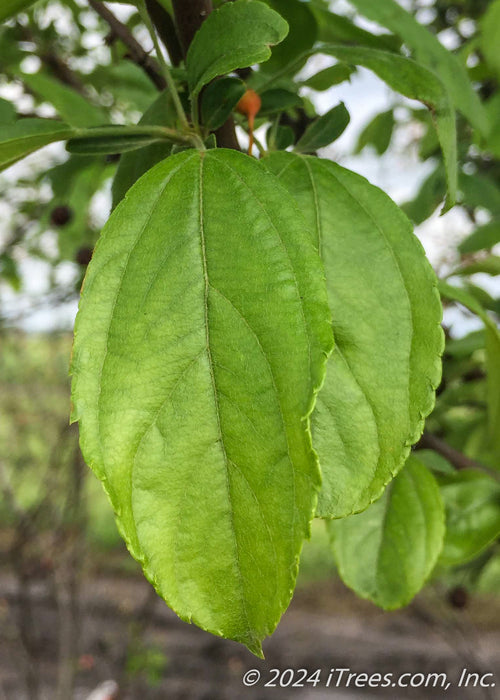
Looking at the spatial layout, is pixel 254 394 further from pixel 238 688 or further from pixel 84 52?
pixel 238 688

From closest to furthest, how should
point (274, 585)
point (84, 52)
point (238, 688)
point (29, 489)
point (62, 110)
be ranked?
1. point (274, 585)
2. point (62, 110)
3. point (84, 52)
4. point (238, 688)
5. point (29, 489)

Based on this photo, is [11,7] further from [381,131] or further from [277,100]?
[381,131]

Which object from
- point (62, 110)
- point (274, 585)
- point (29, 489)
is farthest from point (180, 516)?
point (29, 489)

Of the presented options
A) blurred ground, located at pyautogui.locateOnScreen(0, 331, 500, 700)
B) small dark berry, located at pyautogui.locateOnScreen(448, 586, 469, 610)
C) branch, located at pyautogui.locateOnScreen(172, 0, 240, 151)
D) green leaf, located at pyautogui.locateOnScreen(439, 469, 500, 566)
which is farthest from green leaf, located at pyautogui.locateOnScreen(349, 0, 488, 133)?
blurred ground, located at pyautogui.locateOnScreen(0, 331, 500, 700)

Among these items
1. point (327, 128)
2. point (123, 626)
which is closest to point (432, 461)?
point (327, 128)

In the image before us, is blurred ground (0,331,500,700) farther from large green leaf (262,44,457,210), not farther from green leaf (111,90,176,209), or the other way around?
large green leaf (262,44,457,210)

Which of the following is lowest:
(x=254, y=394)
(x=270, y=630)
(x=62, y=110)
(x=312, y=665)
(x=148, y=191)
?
(x=312, y=665)
